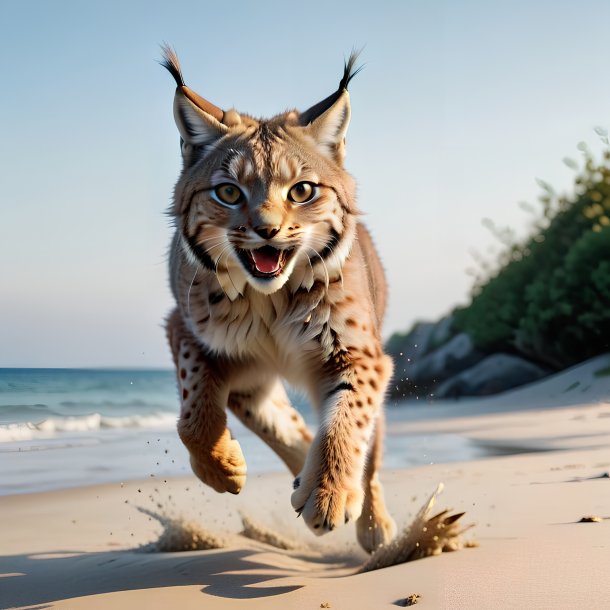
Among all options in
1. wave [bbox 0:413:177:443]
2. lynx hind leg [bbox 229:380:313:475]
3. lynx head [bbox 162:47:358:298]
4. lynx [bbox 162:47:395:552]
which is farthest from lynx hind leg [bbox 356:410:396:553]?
wave [bbox 0:413:177:443]

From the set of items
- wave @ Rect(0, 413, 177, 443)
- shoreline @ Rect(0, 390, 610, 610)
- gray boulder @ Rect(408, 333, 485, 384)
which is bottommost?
shoreline @ Rect(0, 390, 610, 610)

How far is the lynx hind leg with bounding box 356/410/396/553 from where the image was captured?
6051mm

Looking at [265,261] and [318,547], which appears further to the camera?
[318,547]

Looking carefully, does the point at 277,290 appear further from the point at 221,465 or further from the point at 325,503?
the point at 325,503

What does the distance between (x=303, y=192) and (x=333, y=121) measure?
1.54ft

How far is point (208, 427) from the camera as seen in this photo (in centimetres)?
490

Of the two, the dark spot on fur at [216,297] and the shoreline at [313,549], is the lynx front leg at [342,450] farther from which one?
the dark spot on fur at [216,297]

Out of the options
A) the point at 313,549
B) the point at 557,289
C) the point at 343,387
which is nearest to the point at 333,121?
the point at 343,387

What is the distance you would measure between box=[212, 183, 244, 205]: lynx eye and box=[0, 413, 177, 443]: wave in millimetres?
7459

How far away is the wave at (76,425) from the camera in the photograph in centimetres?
1161

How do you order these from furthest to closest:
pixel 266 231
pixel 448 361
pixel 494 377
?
pixel 448 361
pixel 494 377
pixel 266 231

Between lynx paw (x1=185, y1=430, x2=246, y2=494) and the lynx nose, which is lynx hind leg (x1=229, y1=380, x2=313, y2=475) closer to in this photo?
lynx paw (x1=185, y1=430, x2=246, y2=494)

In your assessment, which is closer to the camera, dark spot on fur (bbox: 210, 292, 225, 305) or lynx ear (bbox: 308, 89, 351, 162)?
lynx ear (bbox: 308, 89, 351, 162)

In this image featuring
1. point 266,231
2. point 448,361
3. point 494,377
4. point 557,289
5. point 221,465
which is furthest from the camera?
point 448,361
